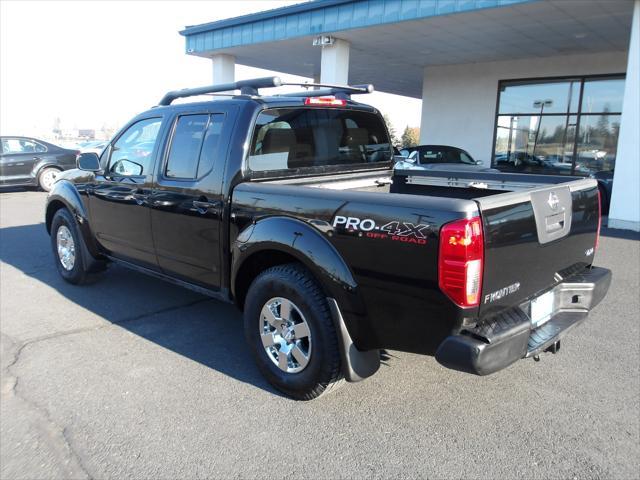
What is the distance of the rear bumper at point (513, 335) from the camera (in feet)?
8.50

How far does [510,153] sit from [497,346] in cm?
1470

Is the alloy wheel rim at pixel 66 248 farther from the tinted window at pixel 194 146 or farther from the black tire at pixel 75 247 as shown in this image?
the tinted window at pixel 194 146

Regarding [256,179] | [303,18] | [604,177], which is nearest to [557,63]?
[604,177]

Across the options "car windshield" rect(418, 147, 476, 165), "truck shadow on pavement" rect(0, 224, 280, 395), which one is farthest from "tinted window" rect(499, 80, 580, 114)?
"truck shadow on pavement" rect(0, 224, 280, 395)

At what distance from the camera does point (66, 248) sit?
580 centimetres

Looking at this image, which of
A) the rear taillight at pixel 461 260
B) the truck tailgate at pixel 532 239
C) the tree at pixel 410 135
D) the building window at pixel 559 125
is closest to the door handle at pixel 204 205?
the rear taillight at pixel 461 260

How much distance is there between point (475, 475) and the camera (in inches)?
104

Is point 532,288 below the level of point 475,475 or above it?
above

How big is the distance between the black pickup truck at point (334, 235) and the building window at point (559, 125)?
11904 mm

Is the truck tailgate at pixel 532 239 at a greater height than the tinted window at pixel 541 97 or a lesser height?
lesser

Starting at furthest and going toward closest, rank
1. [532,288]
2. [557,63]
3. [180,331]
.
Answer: [557,63]
[180,331]
[532,288]

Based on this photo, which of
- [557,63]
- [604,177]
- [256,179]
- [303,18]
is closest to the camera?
[256,179]

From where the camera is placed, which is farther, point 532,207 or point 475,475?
point 532,207

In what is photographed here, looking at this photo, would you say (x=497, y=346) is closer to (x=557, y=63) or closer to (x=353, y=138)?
(x=353, y=138)
